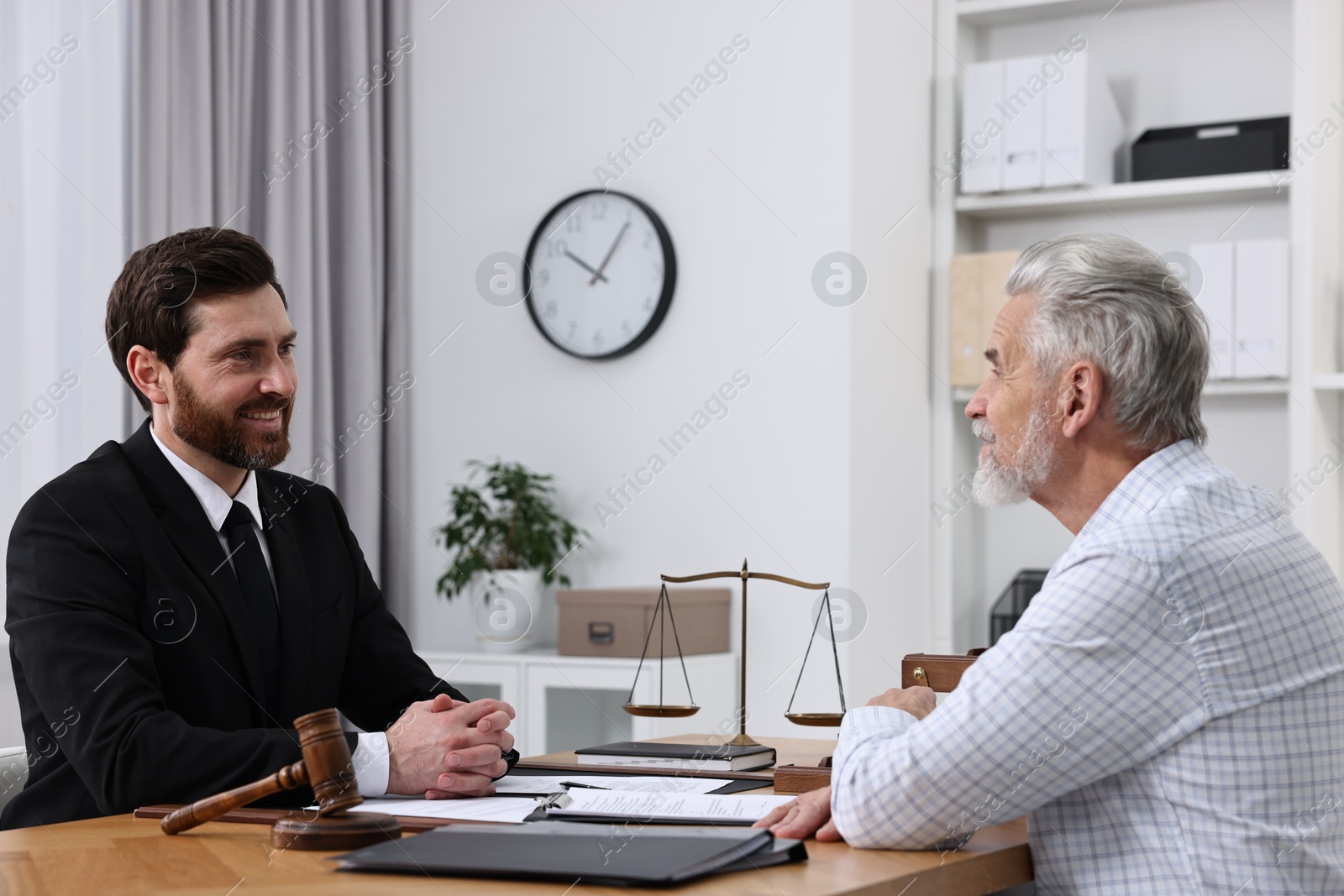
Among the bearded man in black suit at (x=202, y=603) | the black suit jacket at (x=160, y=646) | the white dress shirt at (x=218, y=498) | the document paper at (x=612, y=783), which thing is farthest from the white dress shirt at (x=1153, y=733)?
the white dress shirt at (x=218, y=498)

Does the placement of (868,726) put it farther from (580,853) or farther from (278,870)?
(278,870)

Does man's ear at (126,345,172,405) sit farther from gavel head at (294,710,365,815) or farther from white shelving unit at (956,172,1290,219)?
white shelving unit at (956,172,1290,219)

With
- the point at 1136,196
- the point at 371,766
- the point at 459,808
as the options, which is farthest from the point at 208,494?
the point at 1136,196

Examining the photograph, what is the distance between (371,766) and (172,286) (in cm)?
78

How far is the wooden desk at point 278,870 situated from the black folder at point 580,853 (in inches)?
0.4

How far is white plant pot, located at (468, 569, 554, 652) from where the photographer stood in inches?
149

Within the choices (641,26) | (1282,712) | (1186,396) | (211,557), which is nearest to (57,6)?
(641,26)

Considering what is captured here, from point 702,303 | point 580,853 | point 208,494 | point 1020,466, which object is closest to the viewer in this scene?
point 580,853

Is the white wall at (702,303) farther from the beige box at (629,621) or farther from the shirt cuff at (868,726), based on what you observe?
the shirt cuff at (868,726)

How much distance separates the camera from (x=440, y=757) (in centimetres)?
165

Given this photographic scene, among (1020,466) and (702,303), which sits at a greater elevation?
(702,303)

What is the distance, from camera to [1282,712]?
1347 millimetres

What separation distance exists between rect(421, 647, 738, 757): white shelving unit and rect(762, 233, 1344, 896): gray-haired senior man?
1.99 m

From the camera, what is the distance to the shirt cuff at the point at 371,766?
1629 millimetres
